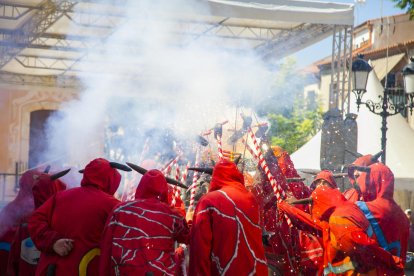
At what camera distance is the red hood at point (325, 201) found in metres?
5.48

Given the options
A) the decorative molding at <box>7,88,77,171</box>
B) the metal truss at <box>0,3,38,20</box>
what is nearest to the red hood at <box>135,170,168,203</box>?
the metal truss at <box>0,3,38,20</box>

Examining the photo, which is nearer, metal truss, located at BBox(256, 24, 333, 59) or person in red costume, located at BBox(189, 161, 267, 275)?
person in red costume, located at BBox(189, 161, 267, 275)

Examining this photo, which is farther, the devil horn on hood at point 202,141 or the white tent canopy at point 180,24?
the white tent canopy at point 180,24

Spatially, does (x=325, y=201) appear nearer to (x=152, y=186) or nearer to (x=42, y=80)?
(x=152, y=186)

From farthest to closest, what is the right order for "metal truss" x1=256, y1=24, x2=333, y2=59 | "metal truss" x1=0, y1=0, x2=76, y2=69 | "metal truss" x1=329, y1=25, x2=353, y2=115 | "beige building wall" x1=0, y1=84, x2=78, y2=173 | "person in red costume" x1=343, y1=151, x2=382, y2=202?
1. "beige building wall" x1=0, y1=84, x2=78, y2=173
2. "metal truss" x1=256, y1=24, x2=333, y2=59
3. "metal truss" x1=0, y1=0, x2=76, y2=69
4. "metal truss" x1=329, y1=25, x2=353, y2=115
5. "person in red costume" x1=343, y1=151, x2=382, y2=202

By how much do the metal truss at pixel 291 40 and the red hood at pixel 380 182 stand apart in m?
8.42

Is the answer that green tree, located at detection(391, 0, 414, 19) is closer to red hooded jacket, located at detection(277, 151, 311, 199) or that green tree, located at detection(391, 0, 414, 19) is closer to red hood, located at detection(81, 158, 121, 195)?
red hooded jacket, located at detection(277, 151, 311, 199)

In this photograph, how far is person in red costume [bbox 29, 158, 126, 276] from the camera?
5086 millimetres

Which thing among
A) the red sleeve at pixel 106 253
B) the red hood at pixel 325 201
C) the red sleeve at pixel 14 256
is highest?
the red hood at pixel 325 201

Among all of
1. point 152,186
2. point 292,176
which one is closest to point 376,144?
point 292,176

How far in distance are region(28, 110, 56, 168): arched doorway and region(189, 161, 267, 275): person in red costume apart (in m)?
17.8

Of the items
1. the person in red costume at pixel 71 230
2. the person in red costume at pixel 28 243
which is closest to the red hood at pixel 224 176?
the person in red costume at pixel 71 230

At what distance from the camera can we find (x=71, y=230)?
5117 millimetres

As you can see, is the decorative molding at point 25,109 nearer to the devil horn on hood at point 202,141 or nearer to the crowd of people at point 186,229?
the devil horn on hood at point 202,141
